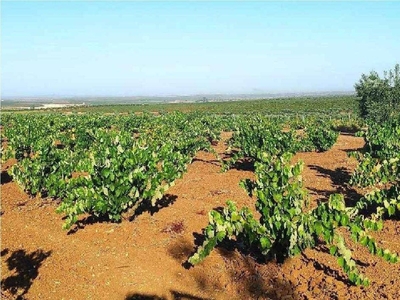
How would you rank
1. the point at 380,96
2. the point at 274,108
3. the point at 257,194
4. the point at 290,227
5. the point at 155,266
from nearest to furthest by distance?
the point at 290,227 → the point at 257,194 → the point at 155,266 → the point at 380,96 → the point at 274,108

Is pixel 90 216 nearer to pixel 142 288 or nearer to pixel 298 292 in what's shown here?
pixel 142 288

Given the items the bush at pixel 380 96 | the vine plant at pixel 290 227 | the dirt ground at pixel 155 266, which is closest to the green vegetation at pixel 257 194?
the vine plant at pixel 290 227

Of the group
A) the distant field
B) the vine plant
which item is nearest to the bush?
the vine plant

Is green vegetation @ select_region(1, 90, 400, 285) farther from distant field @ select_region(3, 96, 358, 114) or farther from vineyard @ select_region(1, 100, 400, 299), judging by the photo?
distant field @ select_region(3, 96, 358, 114)

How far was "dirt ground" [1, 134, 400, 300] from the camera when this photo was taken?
6.26 m

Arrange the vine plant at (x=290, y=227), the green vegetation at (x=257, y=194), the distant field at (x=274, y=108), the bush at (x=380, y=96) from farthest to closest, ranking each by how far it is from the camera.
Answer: the distant field at (x=274, y=108) → the bush at (x=380, y=96) → the green vegetation at (x=257, y=194) → the vine plant at (x=290, y=227)

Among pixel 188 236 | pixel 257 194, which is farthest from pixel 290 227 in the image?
pixel 188 236

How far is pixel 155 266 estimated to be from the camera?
6.95 m

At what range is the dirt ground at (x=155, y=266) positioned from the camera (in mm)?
6262

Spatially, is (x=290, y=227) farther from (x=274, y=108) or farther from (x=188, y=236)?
(x=274, y=108)

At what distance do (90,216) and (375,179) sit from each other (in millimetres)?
8361

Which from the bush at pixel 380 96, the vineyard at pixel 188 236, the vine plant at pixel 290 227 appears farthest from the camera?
the bush at pixel 380 96

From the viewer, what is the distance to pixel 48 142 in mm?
12773

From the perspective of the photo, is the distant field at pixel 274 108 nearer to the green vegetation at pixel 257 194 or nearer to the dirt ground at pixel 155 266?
the green vegetation at pixel 257 194
